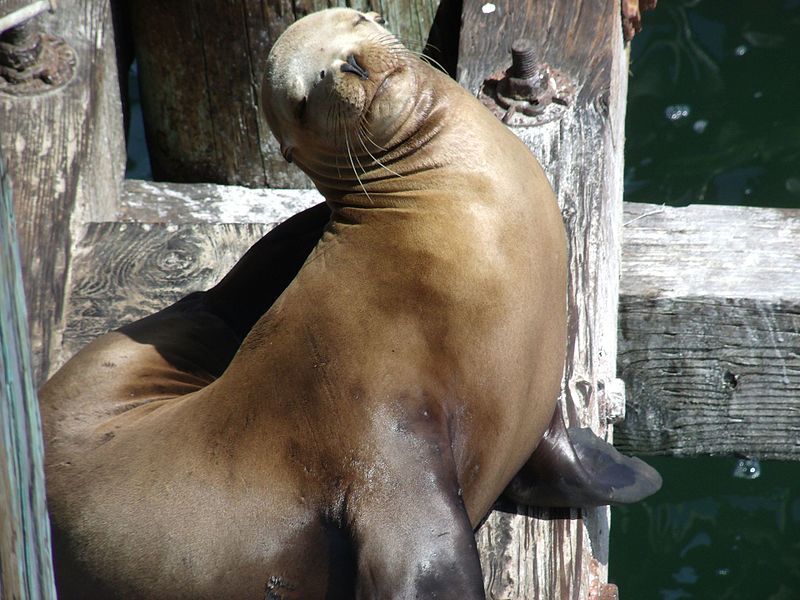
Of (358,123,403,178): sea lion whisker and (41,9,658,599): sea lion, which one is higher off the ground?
(358,123,403,178): sea lion whisker

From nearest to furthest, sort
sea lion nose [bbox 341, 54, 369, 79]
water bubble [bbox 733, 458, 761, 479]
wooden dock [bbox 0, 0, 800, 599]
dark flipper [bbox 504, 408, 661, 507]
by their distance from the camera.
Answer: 1. sea lion nose [bbox 341, 54, 369, 79]
2. dark flipper [bbox 504, 408, 661, 507]
3. wooden dock [bbox 0, 0, 800, 599]
4. water bubble [bbox 733, 458, 761, 479]

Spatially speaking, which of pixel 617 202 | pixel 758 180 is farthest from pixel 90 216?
pixel 758 180

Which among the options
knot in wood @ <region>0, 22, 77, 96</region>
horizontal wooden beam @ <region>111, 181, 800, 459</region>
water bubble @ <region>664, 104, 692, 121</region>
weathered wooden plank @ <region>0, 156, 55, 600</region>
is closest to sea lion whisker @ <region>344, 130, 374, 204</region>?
horizontal wooden beam @ <region>111, 181, 800, 459</region>

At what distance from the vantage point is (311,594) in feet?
10.1

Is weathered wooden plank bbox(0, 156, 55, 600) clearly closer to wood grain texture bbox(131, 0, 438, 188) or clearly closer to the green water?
wood grain texture bbox(131, 0, 438, 188)

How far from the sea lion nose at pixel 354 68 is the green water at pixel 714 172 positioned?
3.33 m

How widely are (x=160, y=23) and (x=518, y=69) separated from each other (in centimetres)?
141

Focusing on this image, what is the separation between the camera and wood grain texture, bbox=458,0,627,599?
11.0 feet

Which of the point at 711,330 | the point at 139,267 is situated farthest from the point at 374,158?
the point at 711,330

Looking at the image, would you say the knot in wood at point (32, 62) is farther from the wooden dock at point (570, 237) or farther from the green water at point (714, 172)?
the green water at point (714, 172)

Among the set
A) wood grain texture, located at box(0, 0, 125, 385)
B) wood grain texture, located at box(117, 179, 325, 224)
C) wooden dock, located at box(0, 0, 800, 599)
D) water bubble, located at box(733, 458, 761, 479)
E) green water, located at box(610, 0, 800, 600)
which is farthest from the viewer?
green water, located at box(610, 0, 800, 600)

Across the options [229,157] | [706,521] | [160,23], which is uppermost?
[160,23]

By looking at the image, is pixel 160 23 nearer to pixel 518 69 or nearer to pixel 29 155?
pixel 29 155

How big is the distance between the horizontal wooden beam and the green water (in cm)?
192
